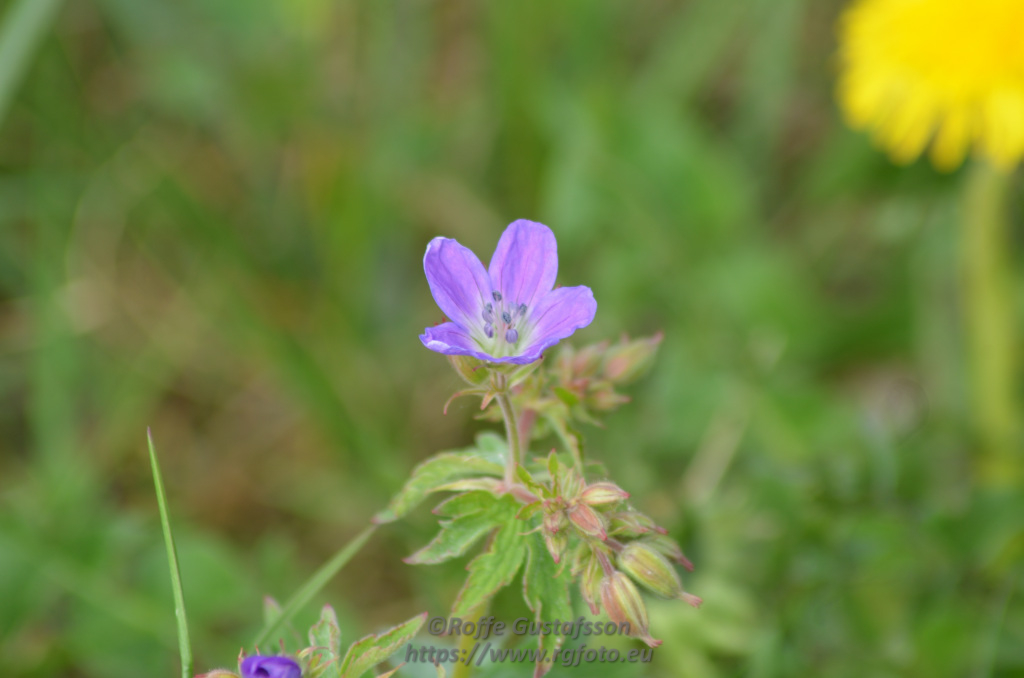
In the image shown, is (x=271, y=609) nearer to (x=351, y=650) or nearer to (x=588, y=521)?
(x=351, y=650)

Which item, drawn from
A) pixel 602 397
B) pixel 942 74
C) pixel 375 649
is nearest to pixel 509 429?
pixel 602 397

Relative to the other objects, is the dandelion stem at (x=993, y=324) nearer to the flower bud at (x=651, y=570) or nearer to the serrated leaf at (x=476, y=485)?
the flower bud at (x=651, y=570)

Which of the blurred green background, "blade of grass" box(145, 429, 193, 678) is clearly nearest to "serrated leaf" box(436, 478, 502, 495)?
"blade of grass" box(145, 429, 193, 678)

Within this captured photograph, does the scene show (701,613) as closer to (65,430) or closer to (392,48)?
(65,430)

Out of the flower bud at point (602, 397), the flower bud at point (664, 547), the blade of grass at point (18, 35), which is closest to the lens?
the flower bud at point (664, 547)

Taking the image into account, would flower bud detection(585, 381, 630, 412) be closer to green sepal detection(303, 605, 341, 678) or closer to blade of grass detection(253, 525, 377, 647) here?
blade of grass detection(253, 525, 377, 647)

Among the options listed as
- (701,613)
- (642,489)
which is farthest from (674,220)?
(701,613)

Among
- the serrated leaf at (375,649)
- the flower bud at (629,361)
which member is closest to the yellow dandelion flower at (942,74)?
the flower bud at (629,361)

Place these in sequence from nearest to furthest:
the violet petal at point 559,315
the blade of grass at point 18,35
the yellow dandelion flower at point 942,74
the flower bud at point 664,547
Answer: the violet petal at point 559,315 → the flower bud at point 664,547 → the yellow dandelion flower at point 942,74 → the blade of grass at point 18,35

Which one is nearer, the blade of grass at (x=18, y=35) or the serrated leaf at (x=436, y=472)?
the serrated leaf at (x=436, y=472)
